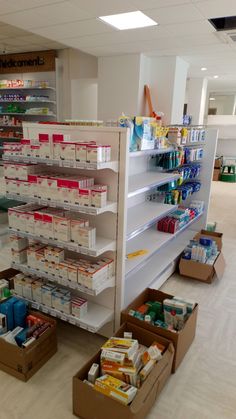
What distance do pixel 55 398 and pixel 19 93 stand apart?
727cm

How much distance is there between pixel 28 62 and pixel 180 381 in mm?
7293

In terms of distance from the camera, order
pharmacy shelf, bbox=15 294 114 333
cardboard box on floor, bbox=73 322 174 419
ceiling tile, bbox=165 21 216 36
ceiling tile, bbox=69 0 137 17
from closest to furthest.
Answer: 1. cardboard box on floor, bbox=73 322 174 419
2. pharmacy shelf, bbox=15 294 114 333
3. ceiling tile, bbox=69 0 137 17
4. ceiling tile, bbox=165 21 216 36

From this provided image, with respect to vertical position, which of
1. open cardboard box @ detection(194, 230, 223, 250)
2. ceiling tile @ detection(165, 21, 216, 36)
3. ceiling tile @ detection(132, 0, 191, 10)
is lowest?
open cardboard box @ detection(194, 230, 223, 250)

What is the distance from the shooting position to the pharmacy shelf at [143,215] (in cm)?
271

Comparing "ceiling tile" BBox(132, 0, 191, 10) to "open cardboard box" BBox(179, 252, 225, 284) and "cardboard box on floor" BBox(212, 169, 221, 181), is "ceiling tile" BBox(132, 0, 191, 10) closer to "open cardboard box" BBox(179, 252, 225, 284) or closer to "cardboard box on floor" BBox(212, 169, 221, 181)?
"open cardboard box" BBox(179, 252, 225, 284)

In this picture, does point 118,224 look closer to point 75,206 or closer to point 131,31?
point 75,206

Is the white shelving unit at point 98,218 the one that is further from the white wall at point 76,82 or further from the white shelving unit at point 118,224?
the white wall at point 76,82

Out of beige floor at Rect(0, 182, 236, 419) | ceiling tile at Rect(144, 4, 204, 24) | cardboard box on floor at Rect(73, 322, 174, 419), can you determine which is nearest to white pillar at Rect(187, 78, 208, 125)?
ceiling tile at Rect(144, 4, 204, 24)

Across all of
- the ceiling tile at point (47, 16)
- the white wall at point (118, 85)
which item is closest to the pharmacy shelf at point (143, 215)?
the ceiling tile at point (47, 16)

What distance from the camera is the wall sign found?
22.3ft

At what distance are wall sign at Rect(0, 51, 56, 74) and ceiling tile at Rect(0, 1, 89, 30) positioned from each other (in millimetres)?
3067

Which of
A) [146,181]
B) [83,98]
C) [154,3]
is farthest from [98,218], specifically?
[83,98]

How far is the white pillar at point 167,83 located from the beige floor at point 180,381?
12.2 ft

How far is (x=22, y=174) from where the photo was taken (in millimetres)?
2418
